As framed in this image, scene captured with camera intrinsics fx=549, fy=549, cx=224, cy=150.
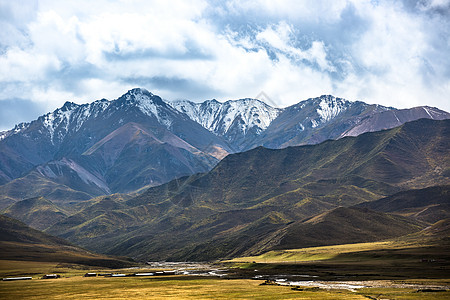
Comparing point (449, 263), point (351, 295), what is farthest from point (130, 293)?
point (449, 263)

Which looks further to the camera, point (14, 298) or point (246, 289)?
point (246, 289)

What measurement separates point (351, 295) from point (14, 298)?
72948mm

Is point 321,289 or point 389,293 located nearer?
point 389,293

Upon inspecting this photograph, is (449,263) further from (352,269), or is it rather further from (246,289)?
(246,289)

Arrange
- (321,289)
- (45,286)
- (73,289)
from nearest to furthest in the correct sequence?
(321,289)
(73,289)
(45,286)

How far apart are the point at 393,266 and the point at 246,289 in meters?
81.7

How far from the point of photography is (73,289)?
145 m

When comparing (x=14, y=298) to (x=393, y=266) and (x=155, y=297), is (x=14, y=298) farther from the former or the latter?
(x=393, y=266)

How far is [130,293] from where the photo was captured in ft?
420

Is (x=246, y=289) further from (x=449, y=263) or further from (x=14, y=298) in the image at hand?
(x=449, y=263)

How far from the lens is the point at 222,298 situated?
11338 cm

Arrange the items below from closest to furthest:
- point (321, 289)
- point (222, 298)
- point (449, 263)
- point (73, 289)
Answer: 1. point (222, 298)
2. point (321, 289)
3. point (73, 289)
4. point (449, 263)

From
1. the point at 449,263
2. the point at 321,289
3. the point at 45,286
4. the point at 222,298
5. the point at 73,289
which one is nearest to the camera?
the point at 222,298

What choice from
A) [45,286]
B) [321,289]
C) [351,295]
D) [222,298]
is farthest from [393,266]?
[45,286]
